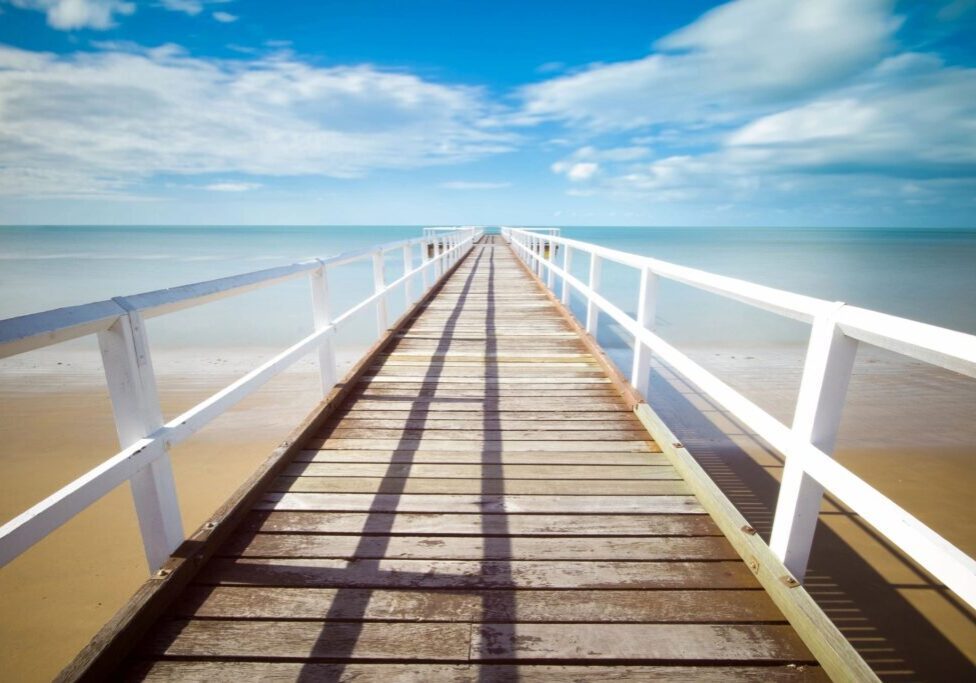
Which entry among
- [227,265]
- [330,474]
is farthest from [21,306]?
[330,474]

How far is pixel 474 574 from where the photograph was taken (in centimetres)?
180

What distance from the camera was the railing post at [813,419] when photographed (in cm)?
143

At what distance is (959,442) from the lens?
672cm

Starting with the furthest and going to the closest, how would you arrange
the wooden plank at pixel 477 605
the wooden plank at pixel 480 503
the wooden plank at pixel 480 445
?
the wooden plank at pixel 480 445
the wooden plank at pixel 480 503
the wooden plank at pixel 477 605

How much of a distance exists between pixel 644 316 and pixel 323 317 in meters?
2.32

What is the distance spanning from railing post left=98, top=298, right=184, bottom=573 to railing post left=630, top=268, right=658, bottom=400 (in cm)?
252

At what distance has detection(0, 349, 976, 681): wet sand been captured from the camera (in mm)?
3432

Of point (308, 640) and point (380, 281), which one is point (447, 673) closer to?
point (308, 640)

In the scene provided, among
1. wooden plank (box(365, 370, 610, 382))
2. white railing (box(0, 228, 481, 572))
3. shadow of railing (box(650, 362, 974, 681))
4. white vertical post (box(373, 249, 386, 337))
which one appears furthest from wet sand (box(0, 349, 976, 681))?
white railing (box(0, 228, 481, 572))

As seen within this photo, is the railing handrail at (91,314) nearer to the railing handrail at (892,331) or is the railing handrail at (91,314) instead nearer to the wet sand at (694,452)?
the railing handrail at (892,331)

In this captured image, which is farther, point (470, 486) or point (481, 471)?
point (481, 471)

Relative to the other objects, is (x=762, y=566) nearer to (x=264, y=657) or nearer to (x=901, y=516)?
(x=901, y=516)

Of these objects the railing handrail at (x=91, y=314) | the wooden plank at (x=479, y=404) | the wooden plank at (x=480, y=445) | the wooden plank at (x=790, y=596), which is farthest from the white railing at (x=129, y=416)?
the wooden plank at (x=790, y=596)

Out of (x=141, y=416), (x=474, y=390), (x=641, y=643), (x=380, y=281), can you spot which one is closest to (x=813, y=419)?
(x=641, y=643)
